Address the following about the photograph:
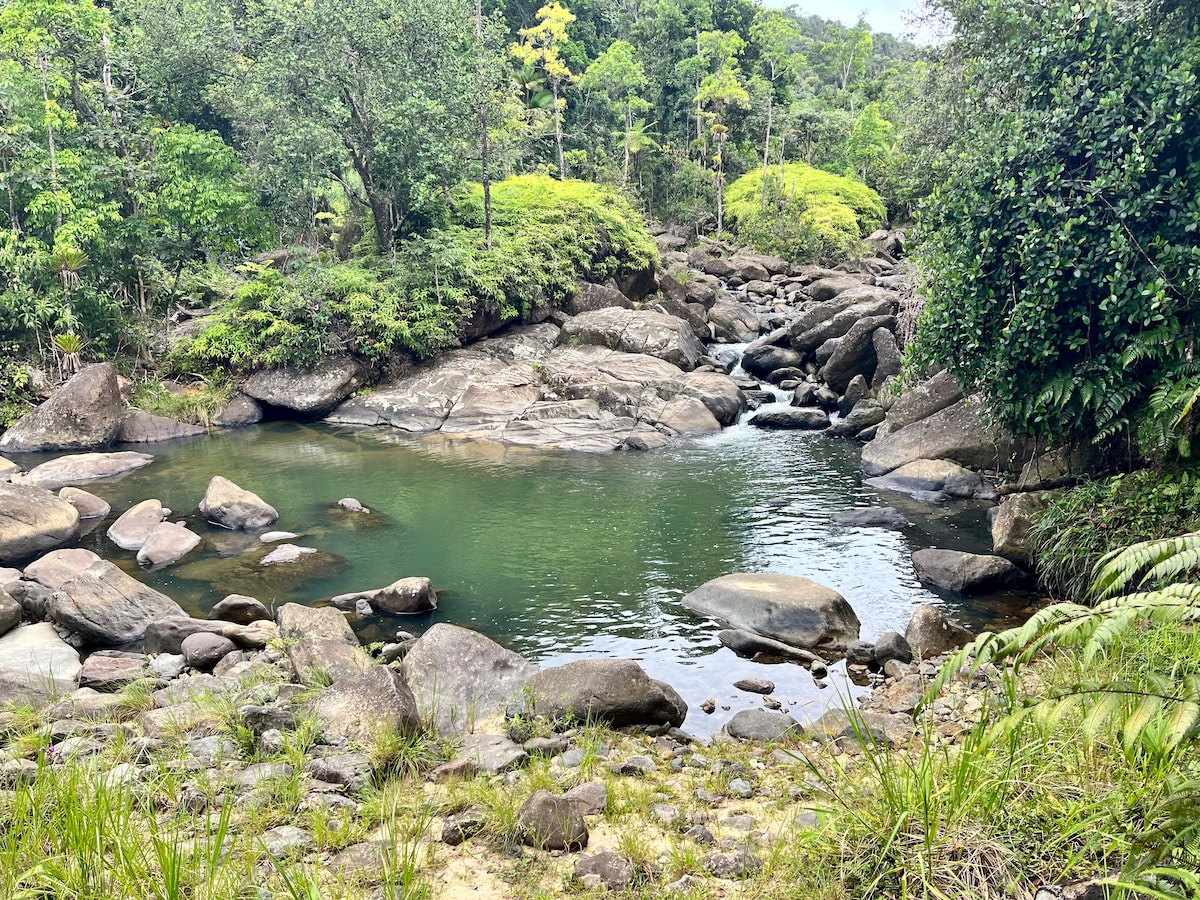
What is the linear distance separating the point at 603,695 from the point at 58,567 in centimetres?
739

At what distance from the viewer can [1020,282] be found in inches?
373

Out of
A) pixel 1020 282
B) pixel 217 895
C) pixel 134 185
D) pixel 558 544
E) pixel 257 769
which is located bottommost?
pixel 558 544

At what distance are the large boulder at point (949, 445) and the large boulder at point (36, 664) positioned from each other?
12.1 metres

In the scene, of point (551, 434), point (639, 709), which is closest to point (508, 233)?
point (551, 434)

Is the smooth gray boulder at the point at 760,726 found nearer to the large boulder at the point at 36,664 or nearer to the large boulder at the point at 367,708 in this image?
the large boulder at the point at 367,708

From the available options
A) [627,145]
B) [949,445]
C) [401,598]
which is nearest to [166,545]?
[401,598]

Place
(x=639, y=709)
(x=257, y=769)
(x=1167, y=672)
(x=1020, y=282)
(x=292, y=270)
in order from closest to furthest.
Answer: (x=257, y=769), (x=1167, y=672), (x=639, y=709), (x=1020, y=282), (x=292, y=270)

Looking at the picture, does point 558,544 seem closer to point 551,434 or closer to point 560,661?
point 560,661

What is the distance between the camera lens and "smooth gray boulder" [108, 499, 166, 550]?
1184cm

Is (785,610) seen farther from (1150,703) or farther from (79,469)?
(79,469)

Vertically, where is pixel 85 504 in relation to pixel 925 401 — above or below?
below

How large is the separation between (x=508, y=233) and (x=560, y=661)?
2065 centimetres

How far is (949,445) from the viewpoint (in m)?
13.8

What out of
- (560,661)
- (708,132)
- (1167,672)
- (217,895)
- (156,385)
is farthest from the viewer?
(708,132)
